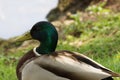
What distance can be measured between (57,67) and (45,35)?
3.18 ft

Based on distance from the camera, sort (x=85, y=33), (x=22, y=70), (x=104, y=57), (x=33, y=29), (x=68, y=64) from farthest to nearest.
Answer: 1. (x=85, y=33)
2. (x=104, y=57)
3. (x=33, y=29)
4. (x=22, y=70)
5. (x=68, y=64)

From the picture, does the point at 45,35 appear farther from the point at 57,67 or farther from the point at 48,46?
the point at 57,67

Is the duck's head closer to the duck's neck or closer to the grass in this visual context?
the duck's neck

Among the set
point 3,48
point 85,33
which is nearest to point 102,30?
point 85,33

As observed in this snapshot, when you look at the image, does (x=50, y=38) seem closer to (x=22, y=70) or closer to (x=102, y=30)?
(x=22, y=70)

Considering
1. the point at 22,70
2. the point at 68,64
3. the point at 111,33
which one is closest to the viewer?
the point at 68,64

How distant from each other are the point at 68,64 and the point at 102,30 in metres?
6.75

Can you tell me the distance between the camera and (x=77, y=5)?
58.6 feet

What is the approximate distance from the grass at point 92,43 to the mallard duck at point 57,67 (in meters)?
1.48

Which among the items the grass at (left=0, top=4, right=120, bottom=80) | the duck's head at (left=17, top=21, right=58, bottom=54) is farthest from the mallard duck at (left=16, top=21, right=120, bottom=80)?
the grass at (left=0, top=4, right=120, bottom=80)

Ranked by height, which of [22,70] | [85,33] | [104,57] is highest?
[22,70]

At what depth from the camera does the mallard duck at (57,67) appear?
5.92 m

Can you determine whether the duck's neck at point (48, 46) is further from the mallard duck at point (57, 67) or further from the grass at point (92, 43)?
the grass at point (92, 43)

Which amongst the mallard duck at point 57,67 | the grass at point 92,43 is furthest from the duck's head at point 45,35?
the grass at point 92,43
